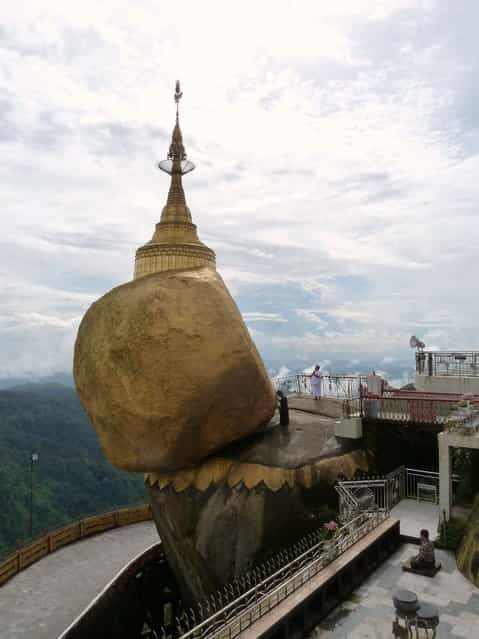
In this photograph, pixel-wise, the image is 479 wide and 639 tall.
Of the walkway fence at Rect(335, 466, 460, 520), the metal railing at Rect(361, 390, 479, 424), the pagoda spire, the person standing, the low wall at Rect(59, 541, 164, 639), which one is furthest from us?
the pagoda spire

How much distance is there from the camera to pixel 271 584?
36.5 feet

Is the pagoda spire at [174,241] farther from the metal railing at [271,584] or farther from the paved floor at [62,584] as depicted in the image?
the metal railing at [271,584]

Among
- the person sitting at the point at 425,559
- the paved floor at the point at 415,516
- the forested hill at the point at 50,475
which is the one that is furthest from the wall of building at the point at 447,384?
the forested hill at the point at 50,475

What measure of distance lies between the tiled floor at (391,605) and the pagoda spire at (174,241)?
18.0 meters

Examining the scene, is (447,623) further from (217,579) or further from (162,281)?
(162,281)

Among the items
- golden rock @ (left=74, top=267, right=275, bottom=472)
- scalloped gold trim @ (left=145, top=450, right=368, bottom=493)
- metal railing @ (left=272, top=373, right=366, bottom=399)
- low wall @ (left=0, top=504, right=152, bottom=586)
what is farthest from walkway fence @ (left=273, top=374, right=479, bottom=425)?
low wall @ (left=0, top=504, right=152, bottom=586)

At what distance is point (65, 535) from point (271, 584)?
18543mm

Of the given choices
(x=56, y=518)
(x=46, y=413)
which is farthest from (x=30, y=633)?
(x=46, y=413)

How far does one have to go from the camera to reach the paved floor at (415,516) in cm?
1451

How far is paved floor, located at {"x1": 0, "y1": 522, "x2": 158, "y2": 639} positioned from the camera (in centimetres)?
1848

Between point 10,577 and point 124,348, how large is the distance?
14.3 meters

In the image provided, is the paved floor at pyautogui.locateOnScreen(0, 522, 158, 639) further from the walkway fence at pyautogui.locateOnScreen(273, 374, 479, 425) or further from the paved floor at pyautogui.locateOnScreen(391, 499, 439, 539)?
the walkway fence at pyautogui.locateOnScreen(273, 374, 479, 425)

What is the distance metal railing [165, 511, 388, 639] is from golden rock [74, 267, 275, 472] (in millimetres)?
3812

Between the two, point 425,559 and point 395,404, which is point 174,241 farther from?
point 425,559
